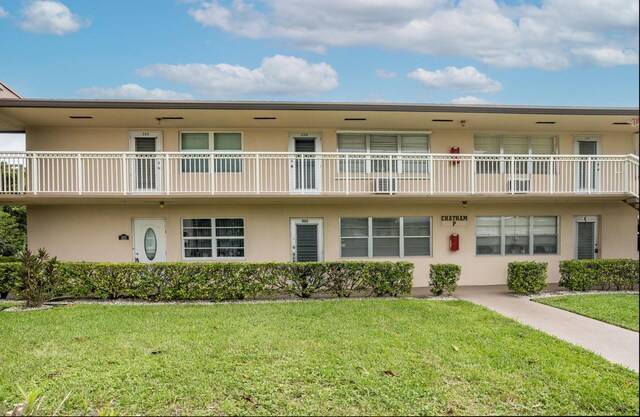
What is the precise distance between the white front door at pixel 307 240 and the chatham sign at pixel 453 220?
12.9ft

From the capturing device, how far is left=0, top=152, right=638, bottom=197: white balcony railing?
1119cm

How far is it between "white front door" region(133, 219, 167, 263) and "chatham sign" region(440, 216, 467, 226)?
8.71 metres

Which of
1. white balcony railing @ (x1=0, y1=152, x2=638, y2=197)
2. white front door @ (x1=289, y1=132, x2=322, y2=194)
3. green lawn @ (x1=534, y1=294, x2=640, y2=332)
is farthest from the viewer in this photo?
white front door @ (x1=289, y1=132, x2=322, y2=194)

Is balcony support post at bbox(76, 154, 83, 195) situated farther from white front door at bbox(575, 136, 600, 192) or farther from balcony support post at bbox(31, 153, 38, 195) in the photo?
white front door at bbox(575, 136, 600, 192)

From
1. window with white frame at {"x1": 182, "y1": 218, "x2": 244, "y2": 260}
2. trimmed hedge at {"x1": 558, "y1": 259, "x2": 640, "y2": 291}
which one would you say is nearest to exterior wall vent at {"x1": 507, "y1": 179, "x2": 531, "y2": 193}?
trimmed hedge at {"x1": 558, "y1": 259, "x2": 640, "y2": 291}

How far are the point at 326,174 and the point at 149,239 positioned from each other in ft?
19.0

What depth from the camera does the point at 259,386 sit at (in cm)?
469

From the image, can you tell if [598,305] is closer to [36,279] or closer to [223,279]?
[223,279]

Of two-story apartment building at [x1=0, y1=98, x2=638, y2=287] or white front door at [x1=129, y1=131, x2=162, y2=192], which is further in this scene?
white front door at [x1=129, y1=131, x2=162, y2=192]

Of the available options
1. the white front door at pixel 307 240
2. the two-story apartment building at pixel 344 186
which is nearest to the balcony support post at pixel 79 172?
the two-story apartment building at pixel 344 186

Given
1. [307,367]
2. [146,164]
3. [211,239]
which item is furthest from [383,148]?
[307,367]

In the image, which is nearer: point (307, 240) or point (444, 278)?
point (444, 278)

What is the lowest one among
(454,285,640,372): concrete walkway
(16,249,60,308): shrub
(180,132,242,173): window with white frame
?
(454,285,640,372): concrete walkway

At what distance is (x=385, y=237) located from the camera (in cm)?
1252
